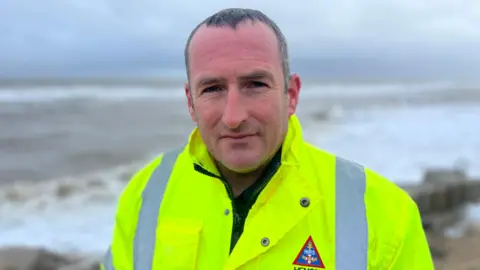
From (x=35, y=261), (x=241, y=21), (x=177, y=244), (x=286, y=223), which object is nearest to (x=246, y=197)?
(x=286, y=223)

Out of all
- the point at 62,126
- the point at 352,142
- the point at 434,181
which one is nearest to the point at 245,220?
the point at 434,181

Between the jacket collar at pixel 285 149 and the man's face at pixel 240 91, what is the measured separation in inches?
3.2

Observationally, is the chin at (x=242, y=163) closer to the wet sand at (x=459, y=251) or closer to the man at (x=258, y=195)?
the man at (x=258, y=195)

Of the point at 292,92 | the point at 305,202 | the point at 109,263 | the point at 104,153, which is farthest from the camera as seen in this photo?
the point at 104,153

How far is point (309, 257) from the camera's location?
182cm

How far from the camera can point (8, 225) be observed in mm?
8062

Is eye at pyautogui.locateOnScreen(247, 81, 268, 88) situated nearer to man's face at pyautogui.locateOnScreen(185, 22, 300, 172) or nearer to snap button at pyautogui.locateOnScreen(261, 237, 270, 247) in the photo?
man's face at pyautogui.locateOnScreen(185, 22, 300, 172)

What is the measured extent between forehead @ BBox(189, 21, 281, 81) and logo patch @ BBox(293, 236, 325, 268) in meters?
0.61

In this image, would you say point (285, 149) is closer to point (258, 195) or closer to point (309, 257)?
point (258, 195)

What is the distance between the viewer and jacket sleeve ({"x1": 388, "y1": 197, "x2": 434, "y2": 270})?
5.79 ft

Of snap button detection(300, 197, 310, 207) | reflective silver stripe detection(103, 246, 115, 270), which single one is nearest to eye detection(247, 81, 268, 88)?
snap button detection(300, 197, 310, 207)

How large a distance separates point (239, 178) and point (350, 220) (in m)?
0.41

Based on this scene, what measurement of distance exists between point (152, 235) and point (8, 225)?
6.89 metres

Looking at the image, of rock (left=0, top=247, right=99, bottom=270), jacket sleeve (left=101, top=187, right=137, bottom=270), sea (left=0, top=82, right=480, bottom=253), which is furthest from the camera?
sea (left=0, top=82, right=480, bottom=253)
